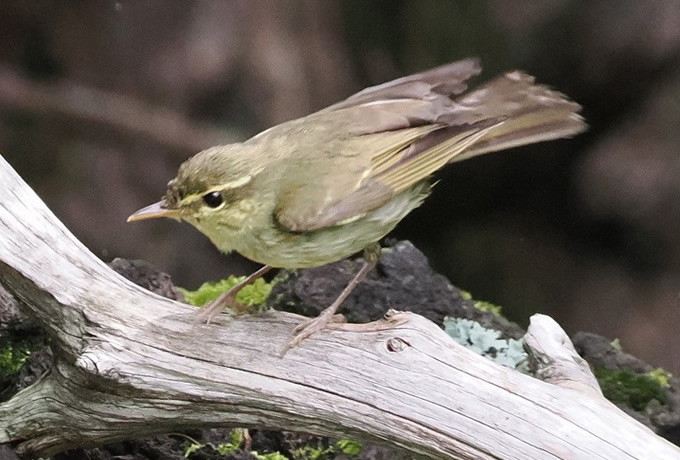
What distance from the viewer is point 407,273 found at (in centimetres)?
300

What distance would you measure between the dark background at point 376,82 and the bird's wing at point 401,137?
1.70 metres

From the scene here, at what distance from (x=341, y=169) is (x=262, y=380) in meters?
0.59

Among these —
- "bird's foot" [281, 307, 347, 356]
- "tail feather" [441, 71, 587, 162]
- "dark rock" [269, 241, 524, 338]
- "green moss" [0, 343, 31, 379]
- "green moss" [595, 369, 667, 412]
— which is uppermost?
"tail feather" [441, 71, 587, 162]

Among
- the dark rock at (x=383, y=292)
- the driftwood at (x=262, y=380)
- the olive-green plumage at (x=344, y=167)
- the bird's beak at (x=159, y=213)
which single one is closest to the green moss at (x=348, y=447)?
the dark rock at (x=383, y=292)

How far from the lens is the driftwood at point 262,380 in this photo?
2098mm

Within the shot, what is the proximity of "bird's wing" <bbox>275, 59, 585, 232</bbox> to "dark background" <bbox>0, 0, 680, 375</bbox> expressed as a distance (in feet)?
5.59

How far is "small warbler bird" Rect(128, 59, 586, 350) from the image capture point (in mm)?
2326

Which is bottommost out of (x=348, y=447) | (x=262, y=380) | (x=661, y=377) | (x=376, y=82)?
(x=661, y=377)

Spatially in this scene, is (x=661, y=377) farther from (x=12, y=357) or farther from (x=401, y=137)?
(x=12, y=357)

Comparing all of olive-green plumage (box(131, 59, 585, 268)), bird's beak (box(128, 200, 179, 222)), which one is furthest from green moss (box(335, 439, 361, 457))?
bird's beak (box(128, 200, 179, 222))

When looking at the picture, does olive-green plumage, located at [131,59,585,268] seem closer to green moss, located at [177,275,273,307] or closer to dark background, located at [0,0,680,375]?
green moss, located at [177,275,273,307]

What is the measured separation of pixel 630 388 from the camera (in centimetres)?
288

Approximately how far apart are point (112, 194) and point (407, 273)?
2112mm

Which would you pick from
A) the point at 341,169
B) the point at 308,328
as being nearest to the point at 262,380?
the point at 308,328
